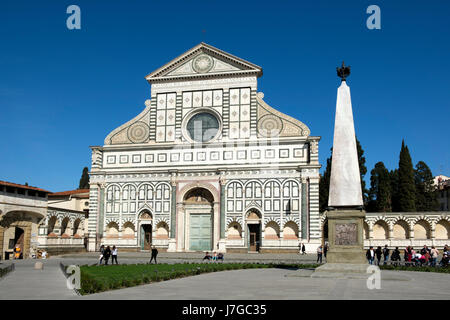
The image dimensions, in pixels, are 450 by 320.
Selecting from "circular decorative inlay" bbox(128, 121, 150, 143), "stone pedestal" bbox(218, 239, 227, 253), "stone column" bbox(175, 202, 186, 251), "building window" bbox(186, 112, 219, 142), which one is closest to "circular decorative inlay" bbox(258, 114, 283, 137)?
"building window" bbox(186, 112, 219, 142)

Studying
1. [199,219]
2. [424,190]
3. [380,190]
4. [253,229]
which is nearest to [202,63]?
[199,219]

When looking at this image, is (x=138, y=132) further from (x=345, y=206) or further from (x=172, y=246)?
(x=345, y=206)

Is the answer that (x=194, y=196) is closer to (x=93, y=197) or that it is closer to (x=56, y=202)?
(x=93, y=197)

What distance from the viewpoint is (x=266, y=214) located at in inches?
1598

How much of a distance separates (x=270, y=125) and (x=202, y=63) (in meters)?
9.04

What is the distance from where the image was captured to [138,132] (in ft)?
147

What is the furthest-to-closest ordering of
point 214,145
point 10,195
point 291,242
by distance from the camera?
point 214,145 → point 291,242 → point 10,195

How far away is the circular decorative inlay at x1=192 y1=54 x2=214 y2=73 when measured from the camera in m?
44.1

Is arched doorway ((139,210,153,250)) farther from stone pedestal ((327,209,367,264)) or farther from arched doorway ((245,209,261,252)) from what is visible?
stone pedestal ((327,209,367,264))

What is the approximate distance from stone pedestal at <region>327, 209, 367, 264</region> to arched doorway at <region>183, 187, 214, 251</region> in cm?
2457
